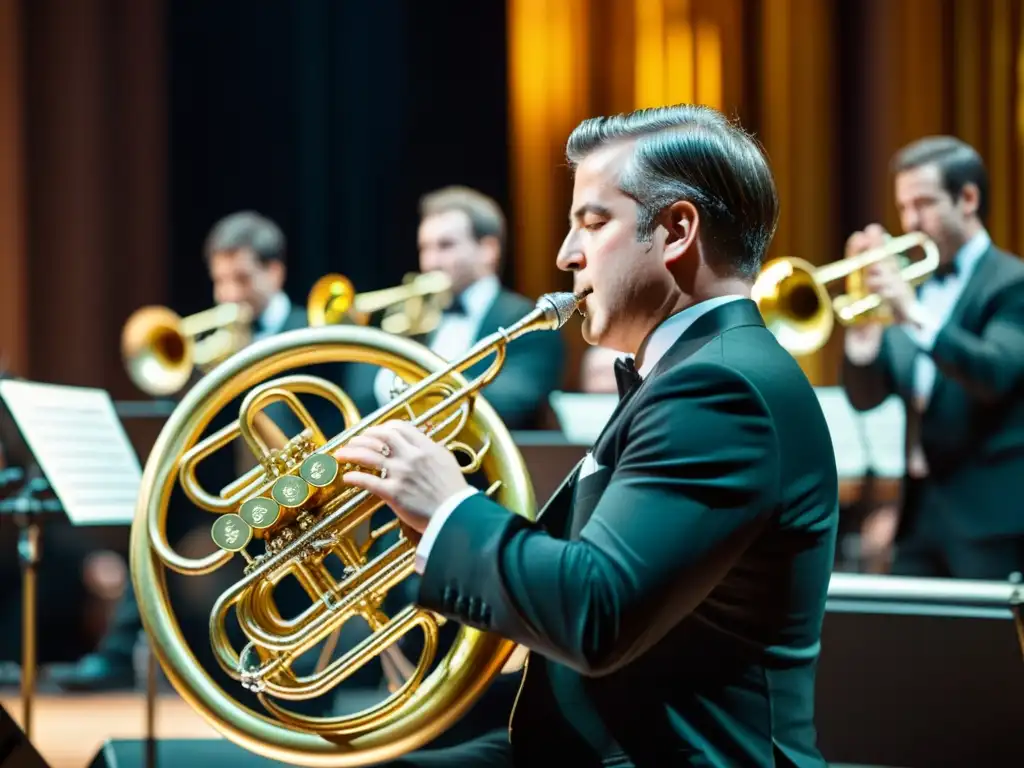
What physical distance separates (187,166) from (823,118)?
2.96 meters

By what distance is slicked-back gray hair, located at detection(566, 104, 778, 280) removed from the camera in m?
1.53

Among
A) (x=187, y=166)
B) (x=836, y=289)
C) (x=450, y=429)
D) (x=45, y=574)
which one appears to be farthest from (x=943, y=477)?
(x=187, y=166)

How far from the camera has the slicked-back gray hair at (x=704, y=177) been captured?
1.53 meters

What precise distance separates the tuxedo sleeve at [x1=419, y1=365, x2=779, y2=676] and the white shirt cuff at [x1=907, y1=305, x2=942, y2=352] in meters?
2.25

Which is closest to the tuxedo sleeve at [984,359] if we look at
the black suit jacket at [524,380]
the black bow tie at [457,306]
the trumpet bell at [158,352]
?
the black suit jacket at [524,380]

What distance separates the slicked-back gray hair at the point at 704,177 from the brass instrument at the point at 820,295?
2543 mm

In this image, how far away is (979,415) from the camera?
3.54m

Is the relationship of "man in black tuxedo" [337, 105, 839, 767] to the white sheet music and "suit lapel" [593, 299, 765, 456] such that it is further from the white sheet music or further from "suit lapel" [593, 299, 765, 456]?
the white sheet music

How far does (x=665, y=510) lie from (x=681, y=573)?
6cm

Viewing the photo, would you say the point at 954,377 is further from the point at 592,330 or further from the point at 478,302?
the point at 592,330

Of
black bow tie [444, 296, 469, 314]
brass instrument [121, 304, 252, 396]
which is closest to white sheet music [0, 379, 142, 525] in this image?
black bow tie [444, 296, 469, 314]

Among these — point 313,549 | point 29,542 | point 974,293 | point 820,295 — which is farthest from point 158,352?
point 313,549

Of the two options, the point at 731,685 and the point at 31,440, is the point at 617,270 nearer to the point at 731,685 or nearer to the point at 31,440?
the point at 731,685

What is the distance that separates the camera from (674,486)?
135 centimetres
